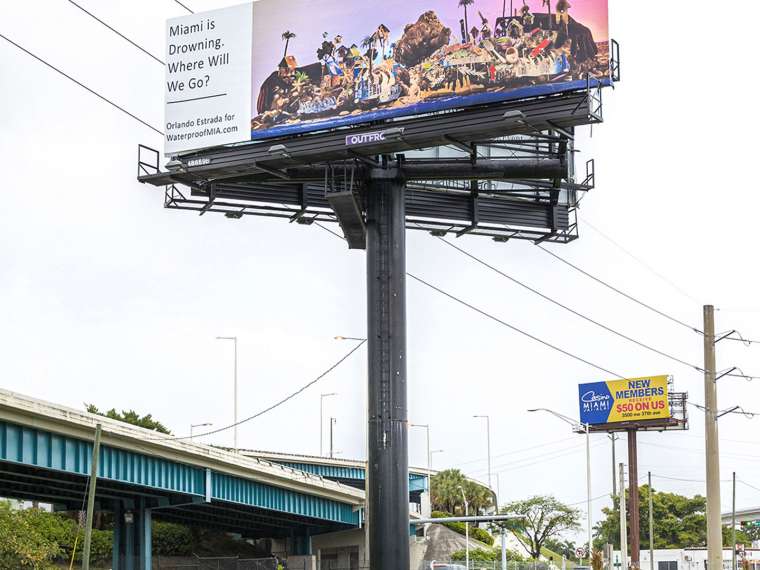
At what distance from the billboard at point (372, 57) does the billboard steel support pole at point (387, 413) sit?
19.0ft

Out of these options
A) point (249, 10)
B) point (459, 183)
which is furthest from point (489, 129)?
point (249, 10)

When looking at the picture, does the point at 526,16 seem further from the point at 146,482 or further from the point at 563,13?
the point at 146,482

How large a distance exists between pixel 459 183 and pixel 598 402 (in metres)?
66.9

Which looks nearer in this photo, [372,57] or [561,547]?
[372,57]

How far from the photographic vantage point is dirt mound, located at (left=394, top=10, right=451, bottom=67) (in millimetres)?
43125

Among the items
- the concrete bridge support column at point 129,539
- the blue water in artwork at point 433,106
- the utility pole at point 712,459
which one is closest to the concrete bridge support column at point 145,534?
the concrete bridge support column at point 129,539

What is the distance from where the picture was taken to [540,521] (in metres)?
139

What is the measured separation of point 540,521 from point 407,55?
339ft

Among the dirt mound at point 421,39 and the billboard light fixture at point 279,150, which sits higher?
the dirt mound at point 421,39

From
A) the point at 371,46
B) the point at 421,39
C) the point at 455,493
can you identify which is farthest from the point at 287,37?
the point at 455,493

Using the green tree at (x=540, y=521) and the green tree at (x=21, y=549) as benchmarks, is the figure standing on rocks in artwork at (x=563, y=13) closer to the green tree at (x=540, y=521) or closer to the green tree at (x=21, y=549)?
the green tree at (x=21, y=549)

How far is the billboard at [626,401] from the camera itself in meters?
108

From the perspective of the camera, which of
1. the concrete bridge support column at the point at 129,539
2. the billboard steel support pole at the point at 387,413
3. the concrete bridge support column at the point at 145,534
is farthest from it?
the concrete bridge support column at the point at 129,539

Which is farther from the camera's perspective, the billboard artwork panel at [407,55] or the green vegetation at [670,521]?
the green vegetation at [670,521]
